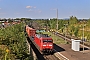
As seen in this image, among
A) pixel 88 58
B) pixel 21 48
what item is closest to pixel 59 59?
pixel 88 58

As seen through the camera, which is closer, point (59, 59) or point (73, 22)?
point (59, 59)

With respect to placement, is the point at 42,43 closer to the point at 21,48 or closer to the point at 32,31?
the point at 21,48

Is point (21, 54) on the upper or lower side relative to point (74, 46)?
upper

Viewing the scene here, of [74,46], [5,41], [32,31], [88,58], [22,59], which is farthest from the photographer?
[32,31]

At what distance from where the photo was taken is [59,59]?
33.2 metres

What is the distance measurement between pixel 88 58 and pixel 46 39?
7.73 metres

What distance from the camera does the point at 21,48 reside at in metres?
19.8

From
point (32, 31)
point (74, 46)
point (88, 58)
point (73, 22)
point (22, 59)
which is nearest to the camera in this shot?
point (22, 59)

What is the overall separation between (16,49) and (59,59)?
14.7 meters

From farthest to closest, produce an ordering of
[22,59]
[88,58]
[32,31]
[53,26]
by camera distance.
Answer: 1. [53,26]
2. [32,31]
3. [88,58]
4. [22,59]

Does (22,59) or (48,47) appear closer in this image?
(22,59)

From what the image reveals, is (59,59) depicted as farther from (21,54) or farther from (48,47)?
(21,54)

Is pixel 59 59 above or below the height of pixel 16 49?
below

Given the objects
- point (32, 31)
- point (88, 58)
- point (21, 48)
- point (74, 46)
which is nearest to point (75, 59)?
point (88, 58)
